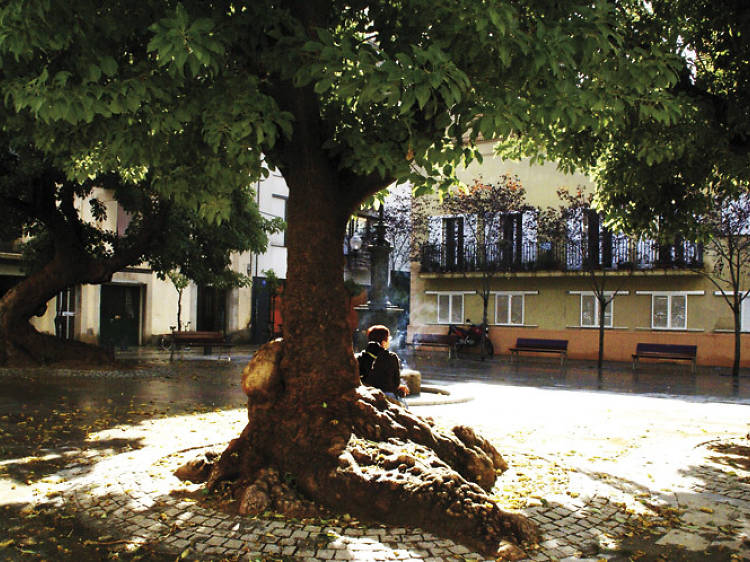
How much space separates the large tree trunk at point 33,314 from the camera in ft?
51.3

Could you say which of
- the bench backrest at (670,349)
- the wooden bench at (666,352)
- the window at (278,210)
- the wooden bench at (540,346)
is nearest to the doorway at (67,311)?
the window at (278,210)

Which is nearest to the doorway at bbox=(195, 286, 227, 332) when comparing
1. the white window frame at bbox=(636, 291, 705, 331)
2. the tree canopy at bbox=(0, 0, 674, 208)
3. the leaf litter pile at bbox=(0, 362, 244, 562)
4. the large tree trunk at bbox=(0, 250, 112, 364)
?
the leaf litter pile at bbox=(0, 362, 244, 562)

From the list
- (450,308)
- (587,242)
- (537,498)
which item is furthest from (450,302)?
(537,498)

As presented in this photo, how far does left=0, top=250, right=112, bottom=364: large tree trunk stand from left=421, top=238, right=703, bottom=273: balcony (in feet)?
52.8

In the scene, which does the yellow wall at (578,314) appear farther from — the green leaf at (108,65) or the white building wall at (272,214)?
the green leaf at (108,65)

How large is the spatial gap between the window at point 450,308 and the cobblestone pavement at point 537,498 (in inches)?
875

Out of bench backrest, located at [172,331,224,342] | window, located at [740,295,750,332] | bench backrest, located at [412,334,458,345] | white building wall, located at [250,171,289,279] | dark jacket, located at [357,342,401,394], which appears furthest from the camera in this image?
white building wall, located at [250,171,289,279]

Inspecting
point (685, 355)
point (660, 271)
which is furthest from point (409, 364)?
point (660, 271)

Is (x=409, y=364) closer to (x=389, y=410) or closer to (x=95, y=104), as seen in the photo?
(x=389, y=410)

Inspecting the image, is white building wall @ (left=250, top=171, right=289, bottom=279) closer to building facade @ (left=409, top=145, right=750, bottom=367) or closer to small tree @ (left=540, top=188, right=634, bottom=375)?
building facade @ (left=409, top=145, right=750, bottom=367)

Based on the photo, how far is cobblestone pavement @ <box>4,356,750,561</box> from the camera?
4.46m

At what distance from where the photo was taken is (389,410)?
5812 mm

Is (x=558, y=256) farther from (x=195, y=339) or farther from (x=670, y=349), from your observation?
(x=195, y=339)

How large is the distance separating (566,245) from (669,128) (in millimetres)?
21351
